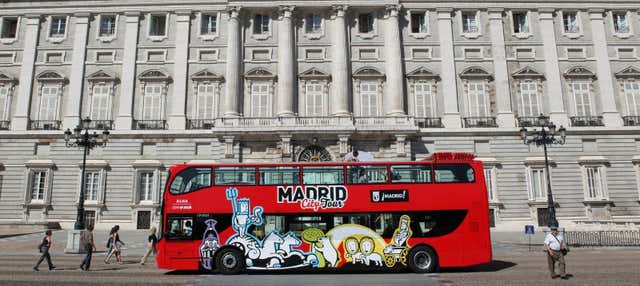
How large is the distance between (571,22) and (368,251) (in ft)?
100

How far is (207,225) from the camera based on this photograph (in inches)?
537

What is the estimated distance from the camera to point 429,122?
105ft

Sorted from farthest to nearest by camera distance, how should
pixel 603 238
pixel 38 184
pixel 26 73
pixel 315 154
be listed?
pixel 26 73 < pixel 38 184 < pixel 315 154 < pixel 603 238

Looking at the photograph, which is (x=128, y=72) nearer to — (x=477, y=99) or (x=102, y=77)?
(x=102, y=77)

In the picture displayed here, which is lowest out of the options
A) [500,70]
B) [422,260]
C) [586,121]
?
[422,260]

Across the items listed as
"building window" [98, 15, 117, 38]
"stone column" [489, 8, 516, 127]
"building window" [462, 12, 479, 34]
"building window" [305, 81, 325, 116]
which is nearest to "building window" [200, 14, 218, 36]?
"building window" [98, 15, 117, 38]

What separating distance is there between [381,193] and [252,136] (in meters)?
17.9

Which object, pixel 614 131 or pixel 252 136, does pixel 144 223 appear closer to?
pixel 252 136

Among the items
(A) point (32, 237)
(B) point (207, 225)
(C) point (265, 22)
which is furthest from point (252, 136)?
(B) point (207, 225)

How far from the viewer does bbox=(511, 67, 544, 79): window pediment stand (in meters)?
32.5

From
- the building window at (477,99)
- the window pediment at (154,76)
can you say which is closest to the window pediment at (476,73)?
the building window at (477,99)

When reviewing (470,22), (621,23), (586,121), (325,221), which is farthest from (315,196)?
(621,23)

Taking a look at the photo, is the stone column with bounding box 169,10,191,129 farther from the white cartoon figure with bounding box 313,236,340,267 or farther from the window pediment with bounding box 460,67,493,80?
the window pediment with bounding box 460,67,493,80

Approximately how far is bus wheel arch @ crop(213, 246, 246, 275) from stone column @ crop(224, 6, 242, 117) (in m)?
18.5
